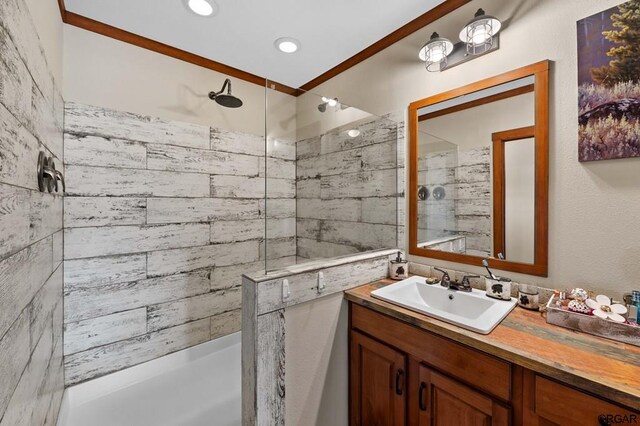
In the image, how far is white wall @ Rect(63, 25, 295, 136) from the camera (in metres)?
1.91

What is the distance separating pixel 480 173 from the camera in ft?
5.43

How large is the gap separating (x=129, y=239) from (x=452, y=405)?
235cm

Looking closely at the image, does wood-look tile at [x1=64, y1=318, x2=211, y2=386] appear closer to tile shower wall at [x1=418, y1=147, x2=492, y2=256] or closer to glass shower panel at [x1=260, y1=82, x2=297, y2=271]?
glass shower panel at [x1=260, y1=82, x2=297, y2=271]

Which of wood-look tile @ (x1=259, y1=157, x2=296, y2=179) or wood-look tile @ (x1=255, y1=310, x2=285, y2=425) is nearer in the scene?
wood-look tile @ (x1=255, y1=310, x2=285, y2=425)

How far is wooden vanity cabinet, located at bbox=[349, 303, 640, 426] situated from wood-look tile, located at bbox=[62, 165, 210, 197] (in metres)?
1.74

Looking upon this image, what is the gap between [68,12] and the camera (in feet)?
6.06

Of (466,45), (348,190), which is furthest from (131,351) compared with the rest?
(466,45)

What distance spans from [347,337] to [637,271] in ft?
4.62

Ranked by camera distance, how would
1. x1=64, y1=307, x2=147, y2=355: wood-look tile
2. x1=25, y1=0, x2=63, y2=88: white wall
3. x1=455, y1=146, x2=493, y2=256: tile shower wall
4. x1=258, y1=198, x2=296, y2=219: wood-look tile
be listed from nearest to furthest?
x1=25, y1=0, x2=63, y2=88: white wall, x1=455, y1=146, x2=493, y2=256: tile shower wall, x1=64, y1=307, x2=147, y2=355: wood-look tile, x1=258, y1=198, x2=296, y2=219: wood-look tile

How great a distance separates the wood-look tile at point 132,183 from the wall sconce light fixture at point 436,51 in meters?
2.02

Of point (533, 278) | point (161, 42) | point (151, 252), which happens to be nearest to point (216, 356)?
point (151, 252)

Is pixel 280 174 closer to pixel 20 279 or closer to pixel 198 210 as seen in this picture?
pixel 198 210

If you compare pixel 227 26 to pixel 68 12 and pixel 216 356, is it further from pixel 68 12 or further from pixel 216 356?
pixel 216 356

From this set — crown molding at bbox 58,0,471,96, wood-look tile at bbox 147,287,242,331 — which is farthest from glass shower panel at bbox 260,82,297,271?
wood-look tile at bbox 147,287,242,331
